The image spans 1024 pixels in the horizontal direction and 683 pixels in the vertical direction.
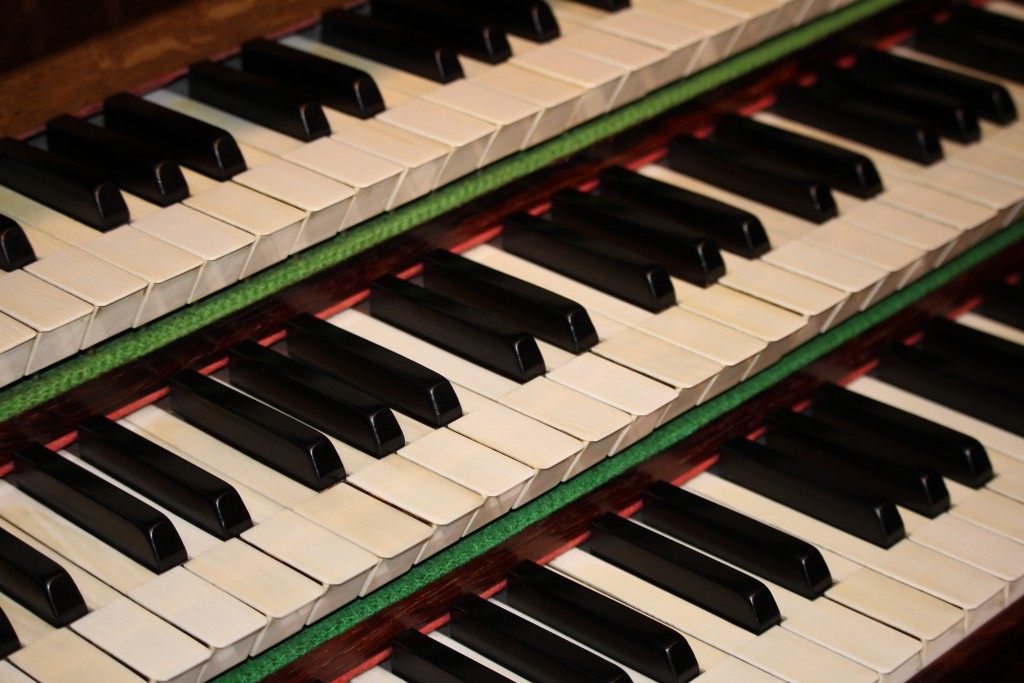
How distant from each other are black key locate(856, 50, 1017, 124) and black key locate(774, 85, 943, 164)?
186 mm

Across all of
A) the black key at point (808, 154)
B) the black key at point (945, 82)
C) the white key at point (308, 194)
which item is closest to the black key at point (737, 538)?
the white key at point (308, 194)

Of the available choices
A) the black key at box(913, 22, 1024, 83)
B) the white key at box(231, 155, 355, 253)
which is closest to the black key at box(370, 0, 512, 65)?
the white key at box(231, 155, 355, 253)

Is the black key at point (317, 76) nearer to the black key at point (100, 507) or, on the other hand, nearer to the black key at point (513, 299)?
the black key at point (513, 299)

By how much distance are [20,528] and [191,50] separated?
1055 mm

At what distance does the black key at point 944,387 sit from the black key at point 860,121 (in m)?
0.47

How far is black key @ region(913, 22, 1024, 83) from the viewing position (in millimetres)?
3818

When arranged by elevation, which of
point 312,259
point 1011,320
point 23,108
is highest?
point 23,108

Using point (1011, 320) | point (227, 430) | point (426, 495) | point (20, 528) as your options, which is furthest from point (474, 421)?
point (1011, 320)

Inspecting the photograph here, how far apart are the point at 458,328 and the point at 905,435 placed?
2.86 ft

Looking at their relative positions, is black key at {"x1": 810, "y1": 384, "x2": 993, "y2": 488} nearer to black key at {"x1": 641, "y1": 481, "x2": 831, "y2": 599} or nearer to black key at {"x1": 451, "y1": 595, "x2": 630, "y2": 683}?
black key at {"x1": 641, "y1": 481, "x2": 831, "y2": 599}

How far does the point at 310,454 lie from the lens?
2451 mm

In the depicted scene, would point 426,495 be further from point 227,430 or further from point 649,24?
point 649,24

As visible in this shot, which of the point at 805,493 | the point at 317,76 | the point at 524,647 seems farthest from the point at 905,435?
the point at 317,76

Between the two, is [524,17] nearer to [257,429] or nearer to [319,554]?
[257,429]
